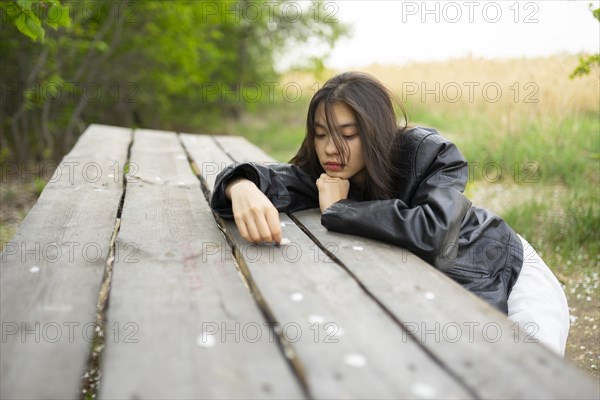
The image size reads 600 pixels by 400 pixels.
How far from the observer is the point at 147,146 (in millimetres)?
3439

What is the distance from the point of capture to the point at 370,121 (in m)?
2.01

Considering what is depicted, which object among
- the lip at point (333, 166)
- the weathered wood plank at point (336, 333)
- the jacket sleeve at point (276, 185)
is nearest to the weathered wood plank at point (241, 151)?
the jacket sleeve at point (276, 185)

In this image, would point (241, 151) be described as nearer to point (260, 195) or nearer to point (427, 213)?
point (260, 195)

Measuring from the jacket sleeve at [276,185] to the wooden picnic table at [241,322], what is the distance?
18cm

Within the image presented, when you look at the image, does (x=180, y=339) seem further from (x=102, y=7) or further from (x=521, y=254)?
(x=102, y=7)

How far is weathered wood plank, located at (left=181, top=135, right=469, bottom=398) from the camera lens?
0.91 m

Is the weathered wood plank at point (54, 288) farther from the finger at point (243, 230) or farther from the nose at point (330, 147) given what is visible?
the nose at point (330, 147)

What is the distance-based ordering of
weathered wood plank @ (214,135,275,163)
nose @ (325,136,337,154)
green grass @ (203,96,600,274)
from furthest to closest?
green grass @ (203,96,600,274) < weathered wood plank @ (214,135,275,163) < nose @ (325,136,337,154)

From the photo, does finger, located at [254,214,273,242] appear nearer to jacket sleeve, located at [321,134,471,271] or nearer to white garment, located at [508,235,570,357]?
jacket sleeve, located at [321,134,471,271]

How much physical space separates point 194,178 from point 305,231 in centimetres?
94

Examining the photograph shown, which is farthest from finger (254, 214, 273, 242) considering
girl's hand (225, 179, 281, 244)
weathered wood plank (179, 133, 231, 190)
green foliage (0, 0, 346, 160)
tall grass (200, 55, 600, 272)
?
tall grass (200, 55, 600, 272)

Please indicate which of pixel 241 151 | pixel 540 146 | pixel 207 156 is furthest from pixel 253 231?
pixel 540 146

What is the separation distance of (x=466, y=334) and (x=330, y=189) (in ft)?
3.34

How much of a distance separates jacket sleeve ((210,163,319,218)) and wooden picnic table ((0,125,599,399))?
175mm
